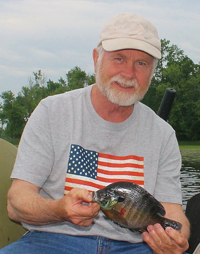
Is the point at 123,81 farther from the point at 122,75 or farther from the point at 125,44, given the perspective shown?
the point at 125,44

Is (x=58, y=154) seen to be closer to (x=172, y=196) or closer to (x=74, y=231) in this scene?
(x=74, y=231)

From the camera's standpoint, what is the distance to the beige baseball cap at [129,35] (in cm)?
276

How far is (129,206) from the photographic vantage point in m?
2.26

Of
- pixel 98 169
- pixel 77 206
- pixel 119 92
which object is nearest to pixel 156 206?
pixel 98 169

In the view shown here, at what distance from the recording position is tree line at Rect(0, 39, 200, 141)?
211 feet

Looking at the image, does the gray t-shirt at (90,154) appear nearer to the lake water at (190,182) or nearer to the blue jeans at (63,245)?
the blue jeans at (63,245)

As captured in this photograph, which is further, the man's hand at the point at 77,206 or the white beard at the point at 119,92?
the white beard at the point at 119,92

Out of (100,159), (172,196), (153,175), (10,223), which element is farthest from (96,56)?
(10,223)

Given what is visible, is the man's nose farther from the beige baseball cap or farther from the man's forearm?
the man's forearm

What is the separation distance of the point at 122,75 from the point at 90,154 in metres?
0.68

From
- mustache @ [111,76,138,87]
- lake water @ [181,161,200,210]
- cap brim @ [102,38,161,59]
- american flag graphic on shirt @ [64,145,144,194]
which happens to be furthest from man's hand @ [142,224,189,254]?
lake water @ [181,161,200,210]

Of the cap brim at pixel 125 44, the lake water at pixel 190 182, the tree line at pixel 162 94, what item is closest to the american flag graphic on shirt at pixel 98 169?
the cap brim at pixel 125 44

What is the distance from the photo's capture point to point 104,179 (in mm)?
2633

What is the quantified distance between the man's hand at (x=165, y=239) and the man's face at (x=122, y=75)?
1.01 metres
